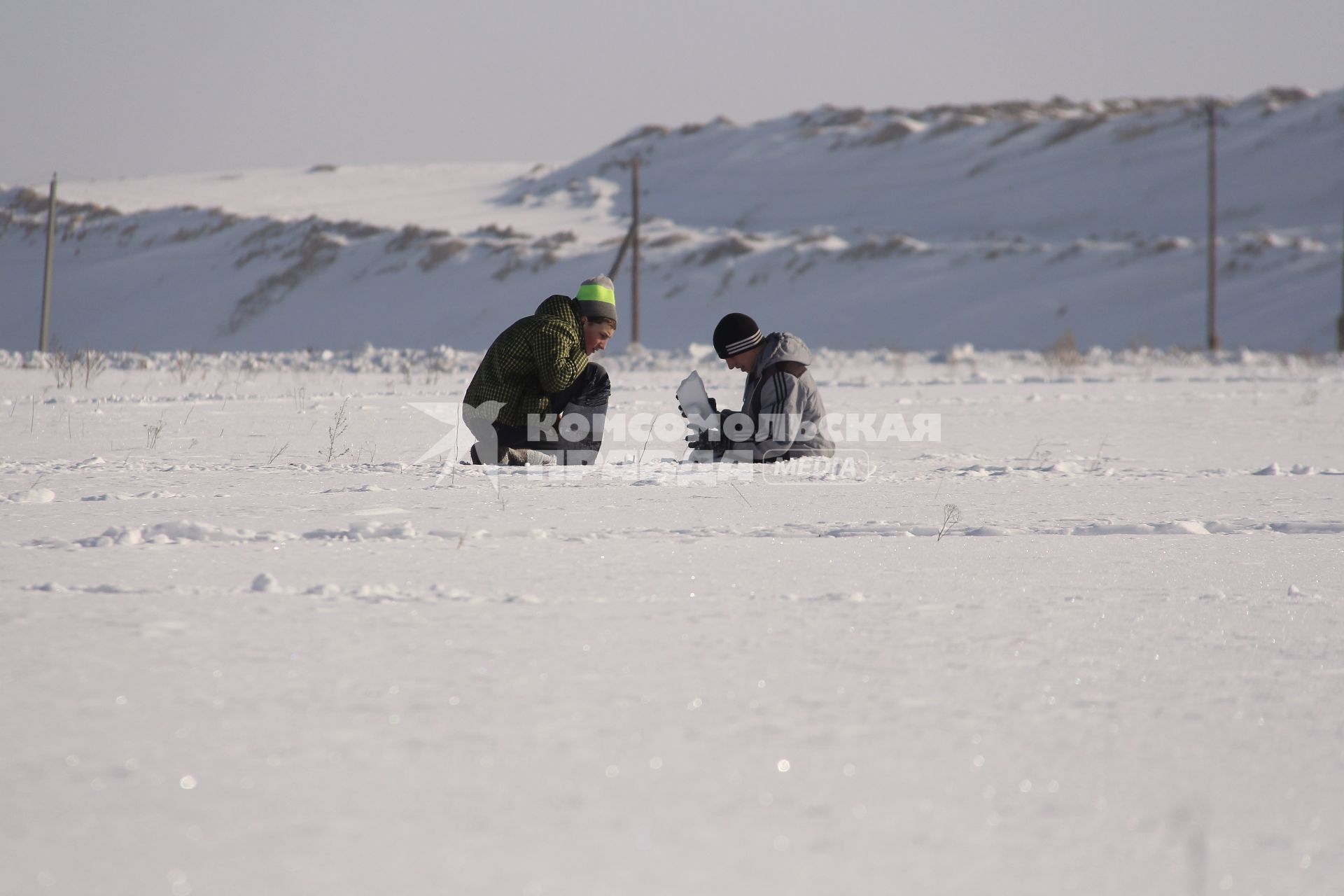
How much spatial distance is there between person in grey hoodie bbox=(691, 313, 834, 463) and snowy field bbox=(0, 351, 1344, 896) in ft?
3.71

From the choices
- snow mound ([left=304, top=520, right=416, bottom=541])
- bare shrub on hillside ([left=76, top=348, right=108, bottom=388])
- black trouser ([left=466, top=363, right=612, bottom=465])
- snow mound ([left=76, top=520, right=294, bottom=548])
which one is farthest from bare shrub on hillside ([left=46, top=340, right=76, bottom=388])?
snow mound ([left=304, top=520, right=416, bottom=541])

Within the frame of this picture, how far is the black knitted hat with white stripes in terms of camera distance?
5.81 m

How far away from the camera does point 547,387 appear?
5.48m

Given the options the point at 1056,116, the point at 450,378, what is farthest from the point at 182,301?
the point at 1056,116

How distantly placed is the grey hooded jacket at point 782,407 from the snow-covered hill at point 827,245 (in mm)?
25914

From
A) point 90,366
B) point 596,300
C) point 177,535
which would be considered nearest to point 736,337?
point 596,300

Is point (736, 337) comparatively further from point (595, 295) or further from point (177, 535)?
point (177, 535)

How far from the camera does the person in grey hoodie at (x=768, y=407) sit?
18.7ft

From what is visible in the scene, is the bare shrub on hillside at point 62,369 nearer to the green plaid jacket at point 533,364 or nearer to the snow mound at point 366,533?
the green plaid jacket at point 533,364

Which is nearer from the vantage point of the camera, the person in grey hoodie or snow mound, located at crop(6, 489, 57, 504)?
snow mound, located at crop(6, 489, 57, 504)

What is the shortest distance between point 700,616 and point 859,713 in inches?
27.7

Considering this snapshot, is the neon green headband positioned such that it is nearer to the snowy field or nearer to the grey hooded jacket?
the grey hooded jacket

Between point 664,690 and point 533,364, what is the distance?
12.2ft

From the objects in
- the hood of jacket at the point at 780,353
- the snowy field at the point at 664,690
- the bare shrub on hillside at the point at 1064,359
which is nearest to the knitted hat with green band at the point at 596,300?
the hood of jacket at the point at 780,353
